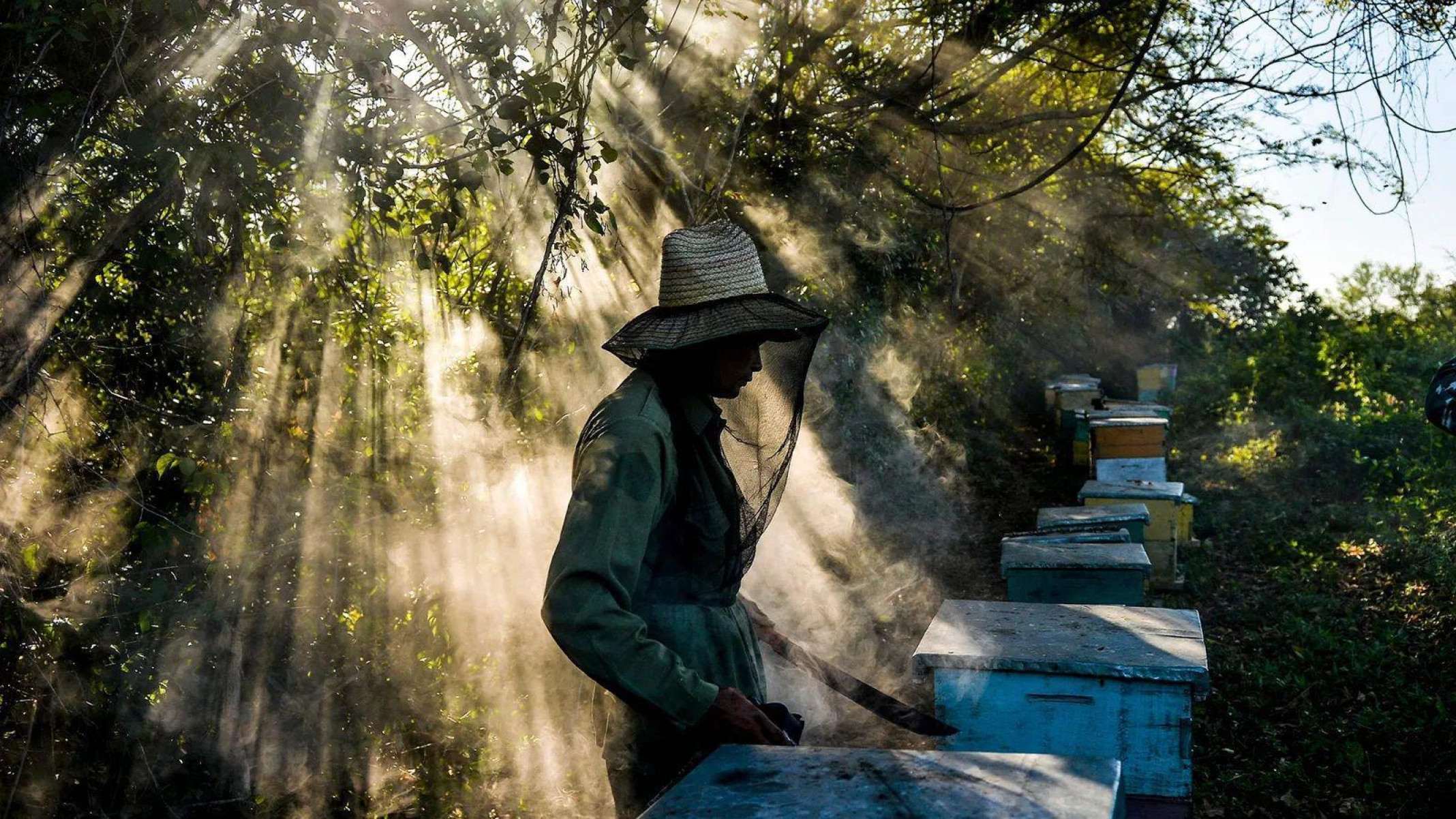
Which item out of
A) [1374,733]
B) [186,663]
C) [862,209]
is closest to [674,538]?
[186,663]

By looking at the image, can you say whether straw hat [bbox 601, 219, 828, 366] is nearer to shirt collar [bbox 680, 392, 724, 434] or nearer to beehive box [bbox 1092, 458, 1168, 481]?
shirt collar [bbox 680, 392, 724, 434]

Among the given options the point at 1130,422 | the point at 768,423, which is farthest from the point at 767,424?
the point at 1130,422

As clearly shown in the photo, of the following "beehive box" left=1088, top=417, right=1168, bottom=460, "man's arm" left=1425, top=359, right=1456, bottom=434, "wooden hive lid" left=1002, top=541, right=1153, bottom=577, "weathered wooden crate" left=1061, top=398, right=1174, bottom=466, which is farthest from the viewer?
"weathered wooden crate" left=1061, top=398, right=1174, bottom=466

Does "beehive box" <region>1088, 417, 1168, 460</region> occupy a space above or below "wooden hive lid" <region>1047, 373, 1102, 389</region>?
below

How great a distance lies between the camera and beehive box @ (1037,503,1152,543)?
532 cm

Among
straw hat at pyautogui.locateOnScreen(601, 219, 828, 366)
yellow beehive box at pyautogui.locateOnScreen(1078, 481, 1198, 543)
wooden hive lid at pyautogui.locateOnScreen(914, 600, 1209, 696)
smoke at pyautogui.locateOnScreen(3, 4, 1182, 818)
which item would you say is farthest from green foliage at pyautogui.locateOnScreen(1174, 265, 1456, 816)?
straw hat at pyautogui.locateOnScreen(601, 219, 828, 366)

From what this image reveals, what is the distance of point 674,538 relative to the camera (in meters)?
1.79

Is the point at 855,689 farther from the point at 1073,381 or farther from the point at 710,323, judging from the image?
the point at 1073,381

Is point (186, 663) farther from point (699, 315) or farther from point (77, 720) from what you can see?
point (699, 315)

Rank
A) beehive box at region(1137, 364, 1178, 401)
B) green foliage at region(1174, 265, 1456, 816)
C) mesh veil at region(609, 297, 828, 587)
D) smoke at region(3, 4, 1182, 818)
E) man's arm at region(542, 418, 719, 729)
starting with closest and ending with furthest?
man's arm at region(542, 418, 719, 729) < mesh veil at region(609, 297, 828, 587) < smoke at region(3, 4, 1182, 818) < green foliage at region(1174, 265, 1456, 816) < beehive box at region(1137, 364, 1178, 401)

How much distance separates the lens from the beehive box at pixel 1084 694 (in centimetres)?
237

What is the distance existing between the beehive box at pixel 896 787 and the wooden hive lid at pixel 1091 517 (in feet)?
13.0

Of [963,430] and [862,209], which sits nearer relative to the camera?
[862,209]

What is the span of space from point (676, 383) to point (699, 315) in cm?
12
